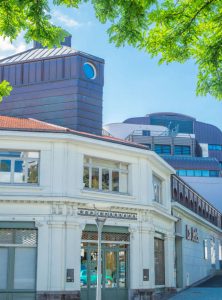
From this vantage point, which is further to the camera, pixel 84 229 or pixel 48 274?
pixel 84 229

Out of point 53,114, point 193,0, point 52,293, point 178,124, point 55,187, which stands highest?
point 178,124

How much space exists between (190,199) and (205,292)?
8743mm

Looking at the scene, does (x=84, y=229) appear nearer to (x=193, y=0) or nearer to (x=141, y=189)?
(x=141, y=189)

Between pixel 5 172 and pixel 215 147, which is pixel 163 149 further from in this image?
pixel 5 172

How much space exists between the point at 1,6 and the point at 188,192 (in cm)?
3088

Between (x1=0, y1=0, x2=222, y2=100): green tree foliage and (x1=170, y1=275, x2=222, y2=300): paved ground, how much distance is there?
20.7 meters

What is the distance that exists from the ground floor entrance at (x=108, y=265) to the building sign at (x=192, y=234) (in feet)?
41.6

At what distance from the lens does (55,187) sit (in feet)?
75.2

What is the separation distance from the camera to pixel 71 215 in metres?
22.8

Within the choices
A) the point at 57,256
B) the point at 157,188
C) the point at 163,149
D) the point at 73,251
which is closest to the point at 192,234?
the point at 157,188

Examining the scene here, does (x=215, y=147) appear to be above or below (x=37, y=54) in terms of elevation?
above

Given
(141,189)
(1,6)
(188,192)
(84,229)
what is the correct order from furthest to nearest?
(188,192) < (141,189) < (84,229) < (1,6)

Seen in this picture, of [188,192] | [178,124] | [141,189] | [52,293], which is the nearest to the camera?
[52,293]

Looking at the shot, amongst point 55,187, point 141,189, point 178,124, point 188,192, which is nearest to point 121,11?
point 55,187
